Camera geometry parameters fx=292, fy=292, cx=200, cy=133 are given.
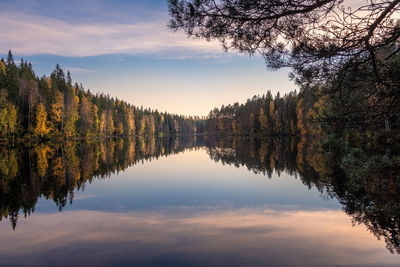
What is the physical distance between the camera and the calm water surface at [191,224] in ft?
22.7

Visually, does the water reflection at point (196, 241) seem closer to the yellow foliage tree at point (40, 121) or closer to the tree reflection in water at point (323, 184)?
the tree reflection in water at point (323, 184)

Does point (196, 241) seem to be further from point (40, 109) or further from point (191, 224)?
point (40, 109)

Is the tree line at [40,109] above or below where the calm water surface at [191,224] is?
above

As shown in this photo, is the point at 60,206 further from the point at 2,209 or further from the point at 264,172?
the point at 264,172

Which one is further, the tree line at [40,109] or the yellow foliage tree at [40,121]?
the yellow foliage tree at [40,121]

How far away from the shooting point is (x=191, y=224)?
9539 mm

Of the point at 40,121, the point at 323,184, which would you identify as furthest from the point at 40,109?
the point at 323,184

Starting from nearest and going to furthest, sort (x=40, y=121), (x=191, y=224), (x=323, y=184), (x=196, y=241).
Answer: (x=196, y=241), (x=191, y=224), (x=323, y=184), (x=40, y=121)

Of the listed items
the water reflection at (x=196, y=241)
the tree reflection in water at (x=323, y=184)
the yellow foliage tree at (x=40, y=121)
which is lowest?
the water reflection at (x=196, y=241)

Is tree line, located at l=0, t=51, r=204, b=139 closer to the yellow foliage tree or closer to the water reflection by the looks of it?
the yellow foliage tree

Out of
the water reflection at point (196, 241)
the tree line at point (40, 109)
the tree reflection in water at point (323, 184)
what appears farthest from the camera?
the tree line at point (40, 109)

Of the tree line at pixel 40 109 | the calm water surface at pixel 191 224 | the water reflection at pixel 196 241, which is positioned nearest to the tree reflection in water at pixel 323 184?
the calm water surface at pixel 191 224

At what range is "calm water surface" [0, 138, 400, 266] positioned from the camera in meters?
6.91

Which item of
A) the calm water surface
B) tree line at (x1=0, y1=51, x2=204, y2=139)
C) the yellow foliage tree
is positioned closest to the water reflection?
the calm water surface
